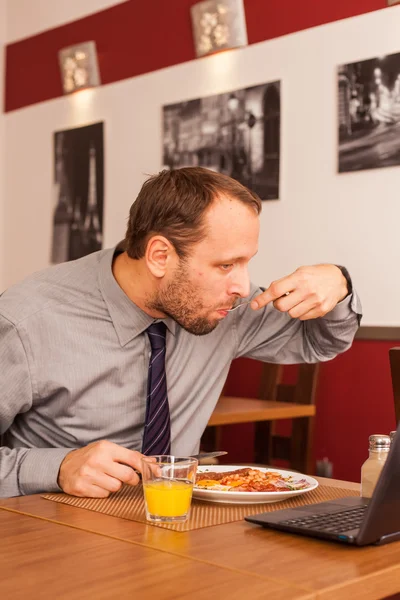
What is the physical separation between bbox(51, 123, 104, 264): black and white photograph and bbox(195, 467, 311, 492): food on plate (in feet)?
10.9

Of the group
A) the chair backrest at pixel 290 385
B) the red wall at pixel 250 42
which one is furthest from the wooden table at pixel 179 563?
the red wall at pixel 250 42

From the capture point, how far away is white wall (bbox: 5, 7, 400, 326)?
3479 mm

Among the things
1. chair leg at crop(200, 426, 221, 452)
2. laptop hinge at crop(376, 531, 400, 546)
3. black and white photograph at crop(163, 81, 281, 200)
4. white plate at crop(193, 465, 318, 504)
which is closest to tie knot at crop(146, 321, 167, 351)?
white plate at crop(193, 465, 318, 504)

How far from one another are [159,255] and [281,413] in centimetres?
162

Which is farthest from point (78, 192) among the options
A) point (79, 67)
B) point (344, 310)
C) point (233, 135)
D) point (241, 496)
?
point (241, 496)

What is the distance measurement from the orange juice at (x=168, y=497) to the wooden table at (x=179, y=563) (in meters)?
0.03

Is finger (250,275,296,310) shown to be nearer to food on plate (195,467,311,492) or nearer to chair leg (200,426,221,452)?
food on plate (195,467,311,492)

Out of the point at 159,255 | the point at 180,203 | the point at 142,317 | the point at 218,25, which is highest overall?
the point at 218,25

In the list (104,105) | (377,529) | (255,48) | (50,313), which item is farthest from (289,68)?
(377,529)

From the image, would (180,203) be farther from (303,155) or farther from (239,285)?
(303,155)

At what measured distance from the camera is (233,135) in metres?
4.05

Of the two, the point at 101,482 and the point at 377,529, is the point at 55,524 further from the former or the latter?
the point at 377,529

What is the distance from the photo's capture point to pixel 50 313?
5.61 ft

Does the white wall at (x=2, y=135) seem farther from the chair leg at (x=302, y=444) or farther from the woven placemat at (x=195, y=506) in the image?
the woven placemat at (x=195, y=506)
